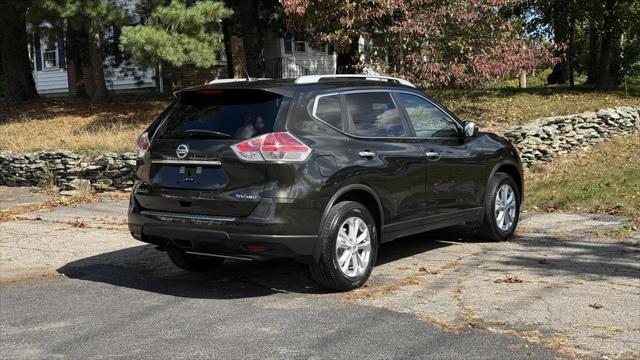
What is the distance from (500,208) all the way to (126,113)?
42.6 ft

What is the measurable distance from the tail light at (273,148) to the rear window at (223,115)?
9cm

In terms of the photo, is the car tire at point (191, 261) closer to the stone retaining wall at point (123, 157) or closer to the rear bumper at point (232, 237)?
the rear bumper at point (232, 237)

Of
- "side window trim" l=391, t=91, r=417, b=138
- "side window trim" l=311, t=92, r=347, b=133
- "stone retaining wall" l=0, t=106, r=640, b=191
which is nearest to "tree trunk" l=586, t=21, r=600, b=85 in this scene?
"stone retaining wall" l=0, t=106, r=640, b=191

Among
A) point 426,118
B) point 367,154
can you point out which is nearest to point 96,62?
point 426,118

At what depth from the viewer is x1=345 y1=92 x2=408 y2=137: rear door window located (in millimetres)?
6297

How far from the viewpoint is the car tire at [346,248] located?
5.73m

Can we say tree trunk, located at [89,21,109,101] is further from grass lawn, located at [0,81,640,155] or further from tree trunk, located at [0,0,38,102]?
tree trunk, located at [0,0,38,102]

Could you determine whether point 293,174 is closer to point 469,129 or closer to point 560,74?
point 469,129

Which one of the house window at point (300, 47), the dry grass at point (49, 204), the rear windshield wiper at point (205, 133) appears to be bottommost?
the dry grass at point (49, 204)

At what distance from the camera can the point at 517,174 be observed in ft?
27.5

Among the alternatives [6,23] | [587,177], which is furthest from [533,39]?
[6,23]

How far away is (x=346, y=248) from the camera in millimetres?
5949

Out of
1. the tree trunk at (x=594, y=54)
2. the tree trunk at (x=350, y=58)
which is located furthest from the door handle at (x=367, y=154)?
the tree trunk at (x=594, y=54)

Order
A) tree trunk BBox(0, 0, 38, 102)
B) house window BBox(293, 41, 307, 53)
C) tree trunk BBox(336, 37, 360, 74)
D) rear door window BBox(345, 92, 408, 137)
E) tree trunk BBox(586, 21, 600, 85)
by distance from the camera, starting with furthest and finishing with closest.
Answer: house window BBox(293, 41, 307, 53)
tree trunk BBox(586, 21, 600, 85)
tree trunk BBox(0, 0, 38, 102)
tree trunk BBox(336, 37, 360, 74)
rear door window BBox(345, 92, 408, 137)
